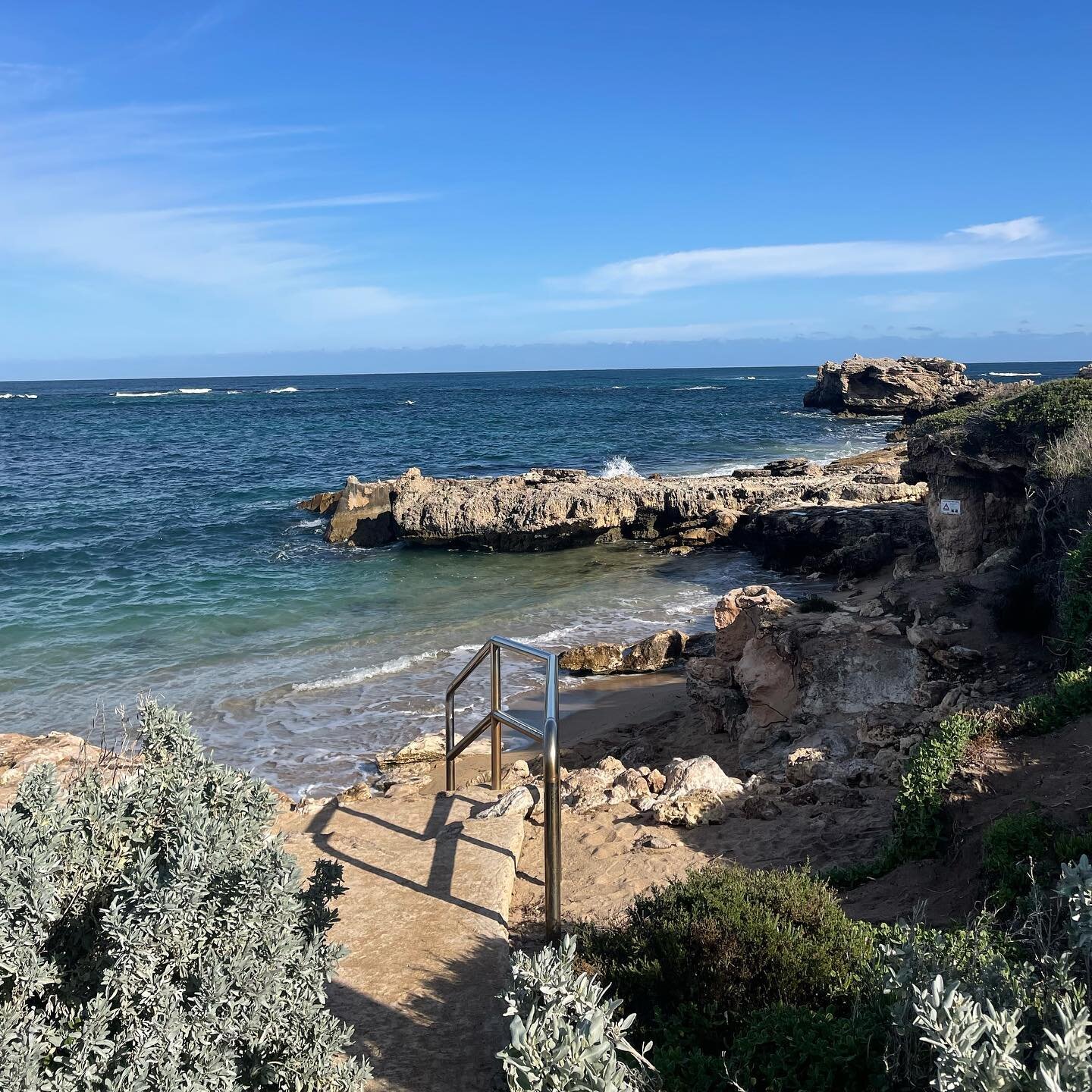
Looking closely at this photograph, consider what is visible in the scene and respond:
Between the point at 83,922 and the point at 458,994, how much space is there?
1.77 metres

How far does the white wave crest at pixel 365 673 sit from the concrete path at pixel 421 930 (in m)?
6.59

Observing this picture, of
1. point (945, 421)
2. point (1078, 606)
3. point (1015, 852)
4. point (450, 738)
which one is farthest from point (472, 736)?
point (945, 421)

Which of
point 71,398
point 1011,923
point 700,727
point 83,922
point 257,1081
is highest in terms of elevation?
point 71,398

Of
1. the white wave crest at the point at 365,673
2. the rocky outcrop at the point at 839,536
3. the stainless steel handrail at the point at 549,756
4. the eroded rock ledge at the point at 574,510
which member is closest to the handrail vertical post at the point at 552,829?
the stainless steel handrail at the point at 549,756

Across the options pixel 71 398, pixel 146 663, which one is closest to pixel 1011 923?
pixel 146 663

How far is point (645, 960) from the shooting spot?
3879 mm

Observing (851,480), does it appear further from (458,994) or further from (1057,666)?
(458,994)

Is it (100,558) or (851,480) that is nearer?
(100,558)

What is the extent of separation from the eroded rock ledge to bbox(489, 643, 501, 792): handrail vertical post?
15744mm

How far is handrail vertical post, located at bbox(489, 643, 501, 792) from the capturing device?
19.7ft

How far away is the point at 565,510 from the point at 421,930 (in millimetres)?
18552

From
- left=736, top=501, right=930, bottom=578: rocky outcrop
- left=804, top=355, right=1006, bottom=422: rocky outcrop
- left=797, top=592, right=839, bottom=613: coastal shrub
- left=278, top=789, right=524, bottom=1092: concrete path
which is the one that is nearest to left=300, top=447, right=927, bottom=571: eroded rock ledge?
left=736, top=501, right=930, bottom=578: rocky outcrop

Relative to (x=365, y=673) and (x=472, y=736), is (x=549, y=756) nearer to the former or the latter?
(x=472, y=736)

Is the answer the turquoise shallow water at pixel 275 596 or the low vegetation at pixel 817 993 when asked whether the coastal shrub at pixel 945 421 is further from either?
the low vegetation at pixel 817 993
